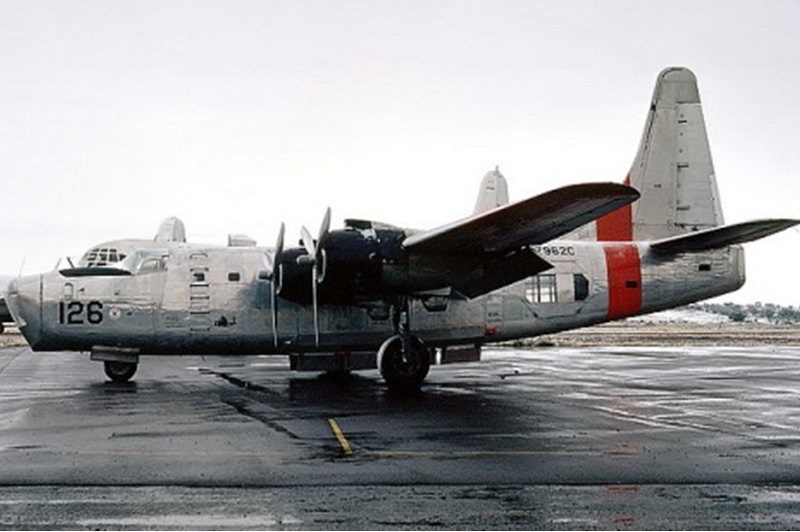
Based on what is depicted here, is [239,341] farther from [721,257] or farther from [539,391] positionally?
[721,257]

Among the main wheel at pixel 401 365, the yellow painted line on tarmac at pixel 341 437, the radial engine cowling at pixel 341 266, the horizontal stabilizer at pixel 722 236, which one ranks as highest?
the horizontal stabilizer at pixel 722 236

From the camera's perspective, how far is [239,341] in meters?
18.9

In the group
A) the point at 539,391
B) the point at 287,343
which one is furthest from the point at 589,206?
the point at 287,343

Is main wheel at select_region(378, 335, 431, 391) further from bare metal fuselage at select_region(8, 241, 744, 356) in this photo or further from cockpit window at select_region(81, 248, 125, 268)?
cockpit window at select_region(81, 248, 125, 268)

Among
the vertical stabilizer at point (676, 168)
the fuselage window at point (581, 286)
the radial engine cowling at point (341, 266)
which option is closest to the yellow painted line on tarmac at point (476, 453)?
the radial engine cowling at point (341, 266)

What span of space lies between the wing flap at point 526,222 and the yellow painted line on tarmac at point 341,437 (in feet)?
15.5

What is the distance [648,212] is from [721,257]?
2047 millimetres

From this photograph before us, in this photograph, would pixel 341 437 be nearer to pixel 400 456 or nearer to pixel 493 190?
pixel 400 456

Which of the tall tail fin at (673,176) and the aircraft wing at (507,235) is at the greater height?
the tall tail fin at (673,176)

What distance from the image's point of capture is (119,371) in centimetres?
1959

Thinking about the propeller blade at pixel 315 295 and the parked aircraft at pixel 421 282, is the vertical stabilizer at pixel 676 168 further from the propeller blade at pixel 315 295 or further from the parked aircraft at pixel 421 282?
the propeller blade at pixel 315 295

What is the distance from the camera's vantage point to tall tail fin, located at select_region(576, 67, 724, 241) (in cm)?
2162

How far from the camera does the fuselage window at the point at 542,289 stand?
20.3 meters

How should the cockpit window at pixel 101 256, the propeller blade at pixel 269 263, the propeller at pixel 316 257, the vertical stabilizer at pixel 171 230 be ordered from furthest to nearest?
the vertical stabilizer at pixel 171 230, the cockpit window at pixel 101 256, the propeller blade at pixel 269 263, the propeller at pixel 316 257
